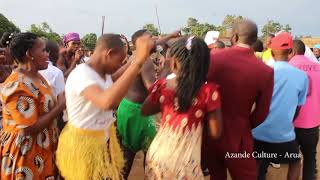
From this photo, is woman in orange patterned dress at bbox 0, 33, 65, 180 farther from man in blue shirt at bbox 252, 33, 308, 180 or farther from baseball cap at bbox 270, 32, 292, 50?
baseball cap at bbox 270, 32, 292, 50

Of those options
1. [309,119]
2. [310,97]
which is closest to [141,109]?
[309,119]

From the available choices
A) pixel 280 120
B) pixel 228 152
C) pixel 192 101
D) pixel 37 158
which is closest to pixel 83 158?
pixel 37 158

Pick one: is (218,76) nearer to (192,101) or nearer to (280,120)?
(192,101)

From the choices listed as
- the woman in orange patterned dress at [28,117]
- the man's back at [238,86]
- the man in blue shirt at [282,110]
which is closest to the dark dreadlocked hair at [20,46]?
the woman in orange patterned dress at [28,117]

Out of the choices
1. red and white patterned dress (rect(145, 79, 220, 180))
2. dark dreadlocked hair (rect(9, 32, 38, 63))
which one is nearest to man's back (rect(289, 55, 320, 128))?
red and white patterned dress (rect(145, 79, 220, 180))

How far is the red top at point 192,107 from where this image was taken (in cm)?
251

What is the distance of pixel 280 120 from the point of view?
3.74 meters

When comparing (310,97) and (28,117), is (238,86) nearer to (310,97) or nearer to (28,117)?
(28,117)

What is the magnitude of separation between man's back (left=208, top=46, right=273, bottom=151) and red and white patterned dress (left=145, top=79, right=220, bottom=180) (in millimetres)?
444

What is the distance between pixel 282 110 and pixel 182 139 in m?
1.58

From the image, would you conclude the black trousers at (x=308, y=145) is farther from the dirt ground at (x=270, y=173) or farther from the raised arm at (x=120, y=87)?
the raised arm at (x=120, y=87)

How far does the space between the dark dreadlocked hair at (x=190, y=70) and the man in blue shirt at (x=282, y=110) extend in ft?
4.90

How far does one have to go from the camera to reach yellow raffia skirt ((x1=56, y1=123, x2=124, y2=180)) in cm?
245

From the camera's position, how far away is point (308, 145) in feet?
14.3
